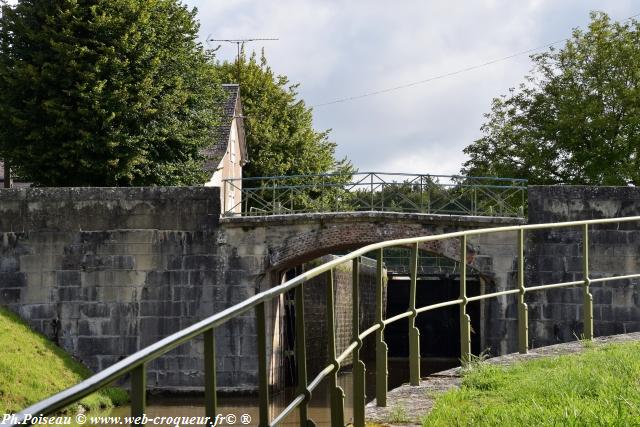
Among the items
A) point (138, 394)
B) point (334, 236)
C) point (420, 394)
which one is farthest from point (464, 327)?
point (334, 236)

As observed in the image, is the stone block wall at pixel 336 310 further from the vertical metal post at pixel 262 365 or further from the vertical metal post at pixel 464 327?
the vertical metal post at pixel 262 365

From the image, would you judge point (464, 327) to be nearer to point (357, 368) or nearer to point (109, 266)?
point (357, 368)

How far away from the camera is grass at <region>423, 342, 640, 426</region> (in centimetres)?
472

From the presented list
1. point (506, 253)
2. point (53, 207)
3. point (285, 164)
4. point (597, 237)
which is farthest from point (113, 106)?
point (285, 164)

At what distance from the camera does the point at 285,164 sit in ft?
125

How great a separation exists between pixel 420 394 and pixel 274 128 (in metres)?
33.7

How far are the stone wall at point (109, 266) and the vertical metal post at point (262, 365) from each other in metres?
16.8

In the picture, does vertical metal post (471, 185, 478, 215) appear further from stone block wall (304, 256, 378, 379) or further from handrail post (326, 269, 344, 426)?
handrail post (326, 269, 344, 426)

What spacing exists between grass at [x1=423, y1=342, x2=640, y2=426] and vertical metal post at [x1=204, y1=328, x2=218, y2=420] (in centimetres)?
184

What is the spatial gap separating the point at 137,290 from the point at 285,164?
17732 mm

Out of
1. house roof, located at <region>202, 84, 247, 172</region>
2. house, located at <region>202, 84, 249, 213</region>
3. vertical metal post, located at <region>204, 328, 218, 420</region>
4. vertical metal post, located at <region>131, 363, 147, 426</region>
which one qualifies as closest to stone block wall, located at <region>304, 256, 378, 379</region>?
vertical metal post, located at <region>204, 328, 218, 420</region>

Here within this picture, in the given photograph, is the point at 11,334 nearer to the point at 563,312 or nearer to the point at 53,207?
the point at 53,207

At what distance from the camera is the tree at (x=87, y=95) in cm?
2291

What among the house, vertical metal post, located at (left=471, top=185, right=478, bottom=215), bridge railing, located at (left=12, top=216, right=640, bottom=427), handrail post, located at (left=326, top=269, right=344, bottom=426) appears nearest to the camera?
bridge railing, located at (left=12, top=216, right=640, bottom=427)
